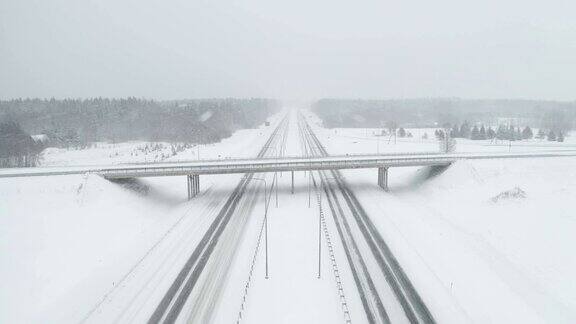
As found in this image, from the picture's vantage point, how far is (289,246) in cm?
4388

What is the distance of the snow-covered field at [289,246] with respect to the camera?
31.3 meters

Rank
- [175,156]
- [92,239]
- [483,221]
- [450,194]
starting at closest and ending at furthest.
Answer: [92,239] < [483,221] < [450,194] < [175,156]

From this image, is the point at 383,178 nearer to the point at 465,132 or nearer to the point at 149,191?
the point at 149,191

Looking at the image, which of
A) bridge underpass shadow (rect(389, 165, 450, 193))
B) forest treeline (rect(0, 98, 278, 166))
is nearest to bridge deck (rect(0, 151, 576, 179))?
bridge underpass shadow (rect(389, 165, 450, 193))

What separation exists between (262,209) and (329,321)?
29315 mm

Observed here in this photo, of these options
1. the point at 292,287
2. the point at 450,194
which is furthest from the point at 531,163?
the point at 292,287


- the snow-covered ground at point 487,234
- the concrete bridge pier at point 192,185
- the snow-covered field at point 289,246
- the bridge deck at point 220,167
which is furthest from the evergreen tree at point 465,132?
the concrete bridge pier at point 192,185

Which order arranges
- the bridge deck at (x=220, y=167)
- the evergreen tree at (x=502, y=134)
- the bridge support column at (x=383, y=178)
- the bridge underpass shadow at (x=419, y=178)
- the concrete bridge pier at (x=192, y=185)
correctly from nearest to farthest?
1. the bridge deck at (x=220, y=167)
2. the concrete bridge pier at (x=192, y=185)
3. the bridge support column at (x=383, y=178)
4. the bridge underpass shadow at (x=419, y=178)
5. the evergreen tree at (x=502, y=134)

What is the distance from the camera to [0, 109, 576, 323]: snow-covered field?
31.3m

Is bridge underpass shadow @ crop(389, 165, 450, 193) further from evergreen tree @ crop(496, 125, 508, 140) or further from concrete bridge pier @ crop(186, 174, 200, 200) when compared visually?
evergreen tree @ crop(496, 125, 508, 140)

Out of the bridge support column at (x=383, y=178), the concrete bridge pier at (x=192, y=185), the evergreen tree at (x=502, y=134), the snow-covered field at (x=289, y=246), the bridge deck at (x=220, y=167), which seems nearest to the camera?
the snow-covered field at (x=289, y=246)

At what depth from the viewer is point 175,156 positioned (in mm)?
97562

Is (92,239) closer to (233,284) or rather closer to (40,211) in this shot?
(40,211)

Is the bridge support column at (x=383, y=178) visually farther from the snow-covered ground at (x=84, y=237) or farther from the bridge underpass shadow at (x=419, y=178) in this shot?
the snow-covered ground at (x=84, y=237)
